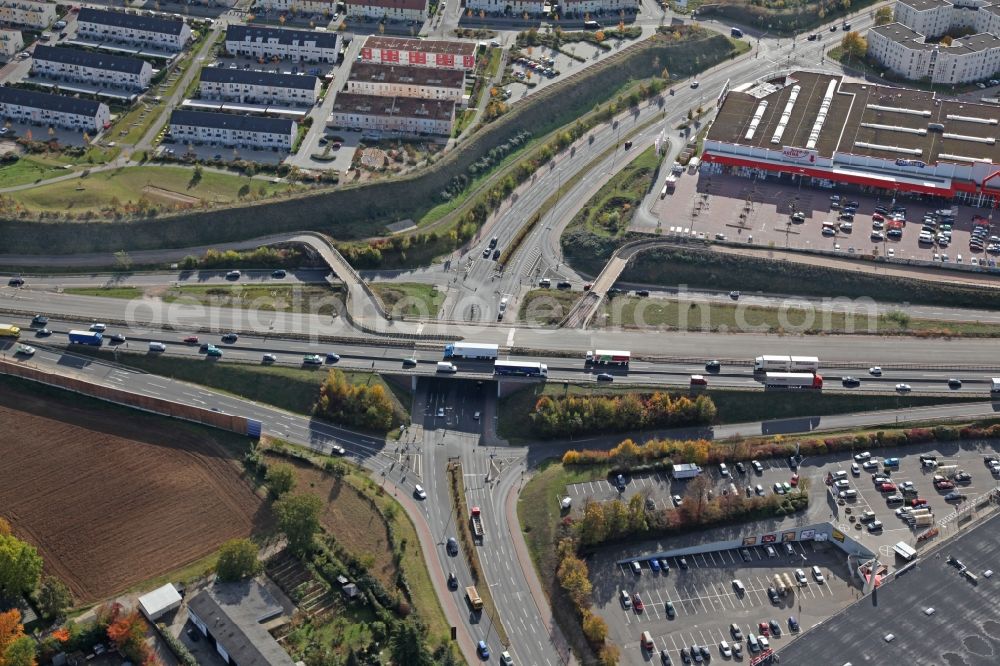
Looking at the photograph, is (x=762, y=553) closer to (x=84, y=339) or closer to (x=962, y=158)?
(x=962, y=158)

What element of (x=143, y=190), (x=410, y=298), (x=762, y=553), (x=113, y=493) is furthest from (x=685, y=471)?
(x=143, y=190)

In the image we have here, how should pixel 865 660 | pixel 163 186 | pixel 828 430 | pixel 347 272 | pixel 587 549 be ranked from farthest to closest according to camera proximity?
pixel 163 186 < pixel 347 272 < pixel 828 430 < pixel 587 549 < pixel 865 660

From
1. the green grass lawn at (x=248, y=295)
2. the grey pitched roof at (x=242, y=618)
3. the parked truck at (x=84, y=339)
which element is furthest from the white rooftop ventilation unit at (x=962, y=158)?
the parked truck at (x=84, y=339)

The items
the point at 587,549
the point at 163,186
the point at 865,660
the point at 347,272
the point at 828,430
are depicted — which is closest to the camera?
the point at 865,660

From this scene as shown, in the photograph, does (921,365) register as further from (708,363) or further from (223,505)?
(223,505)

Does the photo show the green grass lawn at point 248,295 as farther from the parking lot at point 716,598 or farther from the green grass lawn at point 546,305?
the parking lot at point 716,598

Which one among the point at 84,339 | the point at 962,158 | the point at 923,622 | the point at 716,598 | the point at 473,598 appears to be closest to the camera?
the point at 923,622

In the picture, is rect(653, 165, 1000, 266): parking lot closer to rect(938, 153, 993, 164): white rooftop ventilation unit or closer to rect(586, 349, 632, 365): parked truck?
rect(938, 153, 993, 164): white rooftop ventilation unit

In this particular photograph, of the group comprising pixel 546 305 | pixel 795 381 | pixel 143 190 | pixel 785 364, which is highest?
pixel 143 190

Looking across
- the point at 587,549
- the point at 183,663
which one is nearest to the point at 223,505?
the point at 183,663
